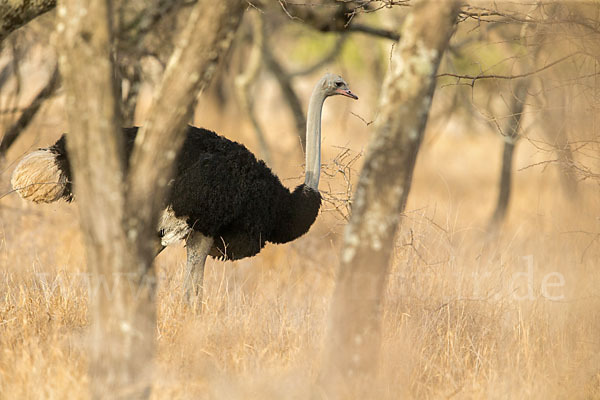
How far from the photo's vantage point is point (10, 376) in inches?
134

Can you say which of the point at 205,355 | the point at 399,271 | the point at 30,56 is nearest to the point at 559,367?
the point at 399,271

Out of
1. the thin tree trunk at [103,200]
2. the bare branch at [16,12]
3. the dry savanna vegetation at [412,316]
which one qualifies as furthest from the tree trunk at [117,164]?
the bare branch at [16,12]

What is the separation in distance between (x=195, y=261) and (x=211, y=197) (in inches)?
21.4

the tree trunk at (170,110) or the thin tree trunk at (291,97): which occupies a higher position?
the thin tree trunk at (291,97)

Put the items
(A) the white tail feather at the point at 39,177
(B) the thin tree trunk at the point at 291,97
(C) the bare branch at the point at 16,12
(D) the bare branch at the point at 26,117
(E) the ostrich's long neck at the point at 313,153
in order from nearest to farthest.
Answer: (C) the bare branch at the point at 16,12
(A) the white tail feather at the point at 39,177
(E) the ostrich's long neck at the point at 313,153
(D) the bare branch at the point at 26,117
(B) the thin tree trunk at the point at 291,97

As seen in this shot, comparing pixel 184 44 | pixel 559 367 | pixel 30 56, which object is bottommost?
pixel 559 367

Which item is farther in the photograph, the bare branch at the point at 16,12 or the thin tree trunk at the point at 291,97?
the thin tree trunk at the point at 291,97

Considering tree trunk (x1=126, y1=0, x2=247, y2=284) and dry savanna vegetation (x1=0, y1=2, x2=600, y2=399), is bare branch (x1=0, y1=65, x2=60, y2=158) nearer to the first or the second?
dry savanna vegetation (x1=0, y1=2, x2=600, y2=399)

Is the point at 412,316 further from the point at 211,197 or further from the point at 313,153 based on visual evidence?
the point at 211,197

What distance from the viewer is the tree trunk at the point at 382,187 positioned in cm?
293

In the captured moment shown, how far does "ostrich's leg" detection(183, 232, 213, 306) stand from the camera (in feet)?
16.2

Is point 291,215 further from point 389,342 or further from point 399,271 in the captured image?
point 389,342

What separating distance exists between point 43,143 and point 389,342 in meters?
5.97

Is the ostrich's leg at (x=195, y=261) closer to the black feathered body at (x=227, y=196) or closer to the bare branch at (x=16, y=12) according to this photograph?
the black feathered body at (x=227, y=196)
